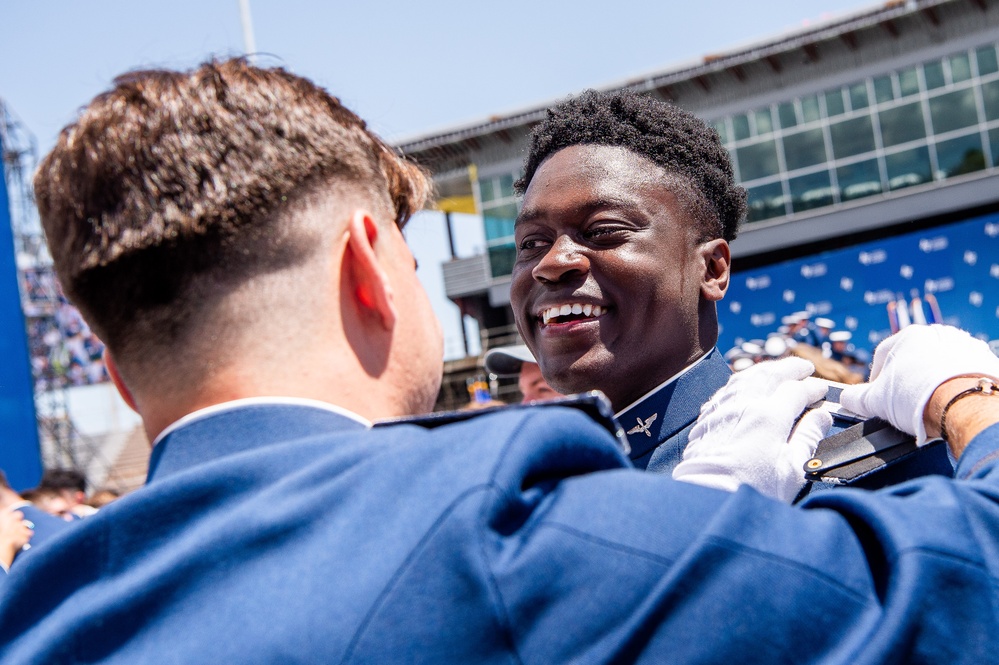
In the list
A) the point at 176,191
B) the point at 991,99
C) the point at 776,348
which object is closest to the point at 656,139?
the point at 176,191

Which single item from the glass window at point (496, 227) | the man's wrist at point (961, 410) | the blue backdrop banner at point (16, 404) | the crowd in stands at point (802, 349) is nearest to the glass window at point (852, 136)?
the crowd in stands at point (802, 349)

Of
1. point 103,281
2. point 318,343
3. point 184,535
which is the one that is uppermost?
point 103,281

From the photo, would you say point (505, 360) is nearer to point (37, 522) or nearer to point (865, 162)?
point (37, 522)

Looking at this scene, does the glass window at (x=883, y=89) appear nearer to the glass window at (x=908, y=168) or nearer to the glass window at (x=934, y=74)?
the glass window at (x=934, y=74)

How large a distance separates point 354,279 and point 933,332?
98 cm

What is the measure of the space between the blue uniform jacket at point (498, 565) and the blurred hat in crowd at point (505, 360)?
3841mm

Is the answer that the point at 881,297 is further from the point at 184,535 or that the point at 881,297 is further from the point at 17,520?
the point at 184,535

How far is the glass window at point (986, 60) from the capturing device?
Answer: 22.5 meters

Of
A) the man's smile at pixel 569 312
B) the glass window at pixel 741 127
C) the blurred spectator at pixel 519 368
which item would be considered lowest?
the blurred spectator at pixel 519 368

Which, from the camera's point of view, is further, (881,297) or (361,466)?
(881,297)

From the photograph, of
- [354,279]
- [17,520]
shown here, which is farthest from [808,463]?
[17,520]

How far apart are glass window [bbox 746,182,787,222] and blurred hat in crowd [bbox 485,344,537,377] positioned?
19.3 metres

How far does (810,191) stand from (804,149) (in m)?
1.09

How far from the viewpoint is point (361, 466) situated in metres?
1.08
